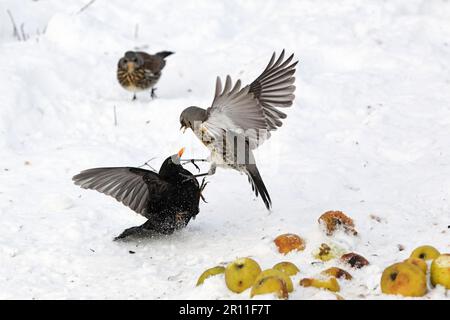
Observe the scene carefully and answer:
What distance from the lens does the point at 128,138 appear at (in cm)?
765

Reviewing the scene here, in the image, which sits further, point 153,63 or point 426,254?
point 153,63

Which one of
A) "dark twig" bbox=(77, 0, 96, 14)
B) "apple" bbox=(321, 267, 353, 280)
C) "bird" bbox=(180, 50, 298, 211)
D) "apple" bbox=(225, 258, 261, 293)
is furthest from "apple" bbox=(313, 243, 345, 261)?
"dark twig" bbox=(77, 0, 96, 14)

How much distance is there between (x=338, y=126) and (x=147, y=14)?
4.42m

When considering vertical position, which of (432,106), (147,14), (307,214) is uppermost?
(147,14)

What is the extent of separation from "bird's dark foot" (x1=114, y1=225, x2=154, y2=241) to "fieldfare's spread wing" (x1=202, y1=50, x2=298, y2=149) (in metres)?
0.95

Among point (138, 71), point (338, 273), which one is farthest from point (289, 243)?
point (138, 71)

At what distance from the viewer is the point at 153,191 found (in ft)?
18.2

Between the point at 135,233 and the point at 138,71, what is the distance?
10.5 ft

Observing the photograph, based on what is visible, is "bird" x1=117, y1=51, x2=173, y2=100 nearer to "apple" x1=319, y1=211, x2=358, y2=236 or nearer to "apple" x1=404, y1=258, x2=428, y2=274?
"apple" x1=319, y1=211, x2=358, y2=236

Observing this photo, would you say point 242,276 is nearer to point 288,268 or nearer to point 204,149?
point 288,268

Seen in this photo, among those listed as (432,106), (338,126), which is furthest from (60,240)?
(432,106)

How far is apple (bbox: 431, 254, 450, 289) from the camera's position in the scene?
13.1 feet
